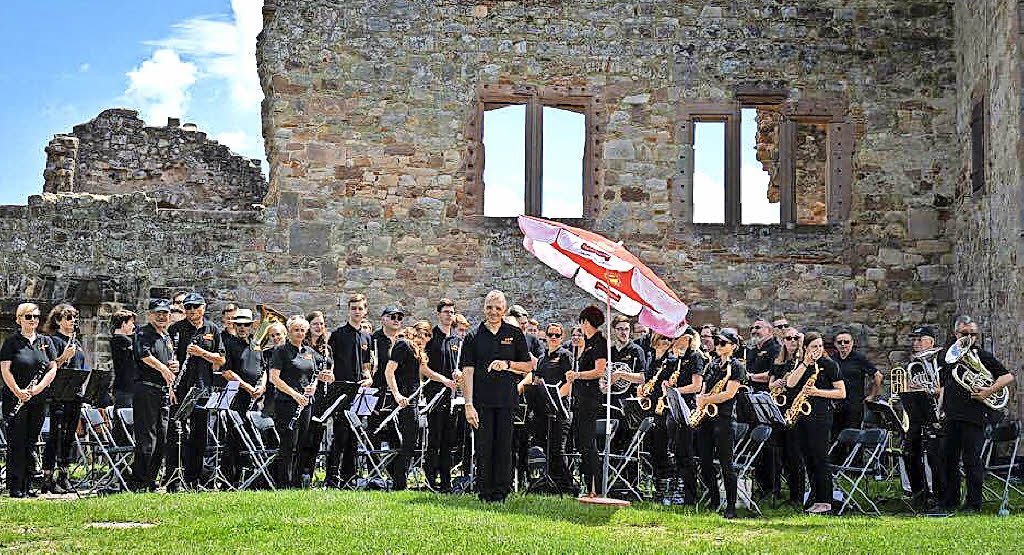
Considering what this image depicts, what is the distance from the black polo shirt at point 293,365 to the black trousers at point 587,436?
2445 mm

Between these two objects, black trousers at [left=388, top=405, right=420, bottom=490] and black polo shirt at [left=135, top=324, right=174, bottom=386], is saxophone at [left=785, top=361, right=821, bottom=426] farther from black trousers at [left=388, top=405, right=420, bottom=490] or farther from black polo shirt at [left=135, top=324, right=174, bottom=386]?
black polo shirt at [left=135, top=324, right=174, bottom=386]

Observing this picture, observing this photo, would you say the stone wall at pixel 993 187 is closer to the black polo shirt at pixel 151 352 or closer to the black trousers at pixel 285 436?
the black trousers at pixel 285 436

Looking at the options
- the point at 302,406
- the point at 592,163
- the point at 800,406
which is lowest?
the point at 302,406

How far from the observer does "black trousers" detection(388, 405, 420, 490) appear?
1095 cm

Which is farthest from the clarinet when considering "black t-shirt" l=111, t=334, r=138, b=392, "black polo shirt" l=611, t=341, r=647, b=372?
"black polo shirt" l=611, t=341, r=647, b=372

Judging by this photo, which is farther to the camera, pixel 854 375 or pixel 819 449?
pixel 854 375

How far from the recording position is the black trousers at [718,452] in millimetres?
9648

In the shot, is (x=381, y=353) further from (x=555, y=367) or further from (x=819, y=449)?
(x=819, y=449)

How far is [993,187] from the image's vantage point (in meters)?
14.4

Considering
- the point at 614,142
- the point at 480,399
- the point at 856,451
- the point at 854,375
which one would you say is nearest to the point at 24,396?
the point at 480,399

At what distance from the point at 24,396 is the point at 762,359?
687 cm

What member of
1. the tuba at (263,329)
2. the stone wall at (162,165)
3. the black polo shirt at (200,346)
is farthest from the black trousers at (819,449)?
the stone wall at (162,165)

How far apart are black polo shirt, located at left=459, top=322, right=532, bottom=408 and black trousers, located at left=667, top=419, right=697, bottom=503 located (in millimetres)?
1481

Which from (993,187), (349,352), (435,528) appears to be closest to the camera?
(435,528)
